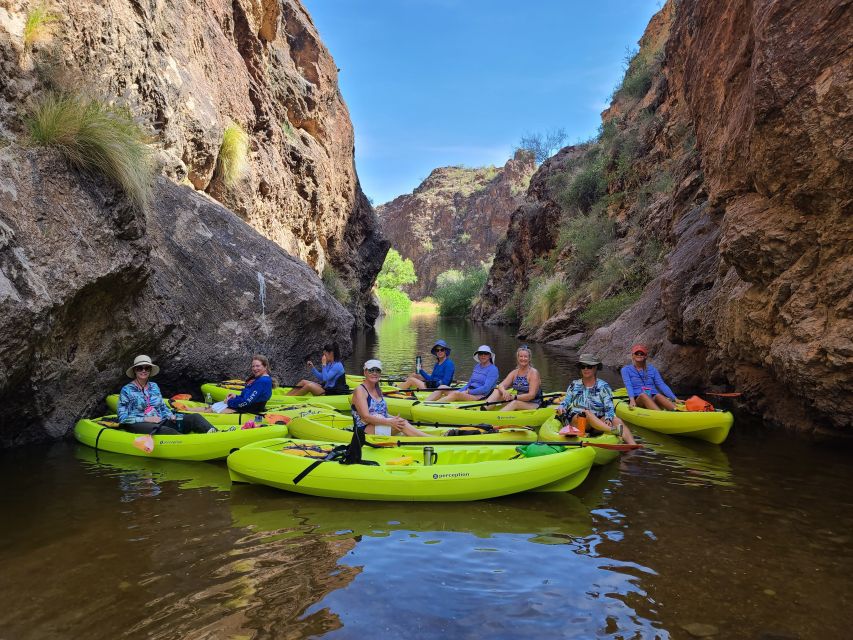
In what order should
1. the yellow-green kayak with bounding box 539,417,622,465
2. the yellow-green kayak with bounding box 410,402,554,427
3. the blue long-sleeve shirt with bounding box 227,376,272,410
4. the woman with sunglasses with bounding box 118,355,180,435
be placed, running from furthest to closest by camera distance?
the yellow-green kayak with bounding box 410,402,554,427, the blue long-sleeve shirt with bounding box 227,376,272,410, the woman with sunglasses with bounding box 118,355,180,435, the yellow-green kayak with bounding box 539,417,622,465

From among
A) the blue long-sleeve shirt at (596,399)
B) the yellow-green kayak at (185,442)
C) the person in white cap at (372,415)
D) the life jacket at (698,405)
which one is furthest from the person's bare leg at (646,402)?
the yellow-green kayak at (185,442)

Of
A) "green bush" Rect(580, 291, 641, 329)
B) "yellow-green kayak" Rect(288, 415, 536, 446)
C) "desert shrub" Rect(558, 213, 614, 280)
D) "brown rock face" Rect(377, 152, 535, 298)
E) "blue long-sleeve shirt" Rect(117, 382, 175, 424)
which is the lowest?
"yellow-green kayak" Rect(288, 415, 536, 446)

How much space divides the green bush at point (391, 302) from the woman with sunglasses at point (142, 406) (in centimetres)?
5360

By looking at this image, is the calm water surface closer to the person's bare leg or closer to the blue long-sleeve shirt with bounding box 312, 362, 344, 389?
the person's bare leg

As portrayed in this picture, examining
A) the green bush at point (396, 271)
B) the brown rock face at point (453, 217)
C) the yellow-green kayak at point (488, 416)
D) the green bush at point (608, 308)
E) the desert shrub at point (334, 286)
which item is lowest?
the yellow-green kayak at point (488, 416)

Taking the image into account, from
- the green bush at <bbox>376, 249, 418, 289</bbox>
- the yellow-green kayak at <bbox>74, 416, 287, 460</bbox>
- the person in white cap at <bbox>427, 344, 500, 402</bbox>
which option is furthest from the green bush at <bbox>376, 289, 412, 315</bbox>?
the yellow-green kayak at <bbox>74, 416, 287, 460</bbox>

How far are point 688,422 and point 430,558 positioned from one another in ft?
15.1

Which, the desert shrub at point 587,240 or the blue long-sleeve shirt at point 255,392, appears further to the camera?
the desert shrub at point 587,240

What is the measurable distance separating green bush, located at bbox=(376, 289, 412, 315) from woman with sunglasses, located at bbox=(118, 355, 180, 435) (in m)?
53.6

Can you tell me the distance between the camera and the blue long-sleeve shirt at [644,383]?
8391mm

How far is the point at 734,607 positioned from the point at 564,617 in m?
0.96

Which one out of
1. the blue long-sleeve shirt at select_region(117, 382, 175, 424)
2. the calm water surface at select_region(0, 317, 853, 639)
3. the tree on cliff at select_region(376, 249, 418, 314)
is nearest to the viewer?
the calm water surface at select_region(0, 317, 853, 639)

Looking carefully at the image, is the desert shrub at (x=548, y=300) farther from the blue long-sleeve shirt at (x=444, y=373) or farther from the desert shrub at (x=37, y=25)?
the desert shrub at (x=37, y=25)

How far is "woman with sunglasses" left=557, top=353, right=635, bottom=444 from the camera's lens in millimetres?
6609
